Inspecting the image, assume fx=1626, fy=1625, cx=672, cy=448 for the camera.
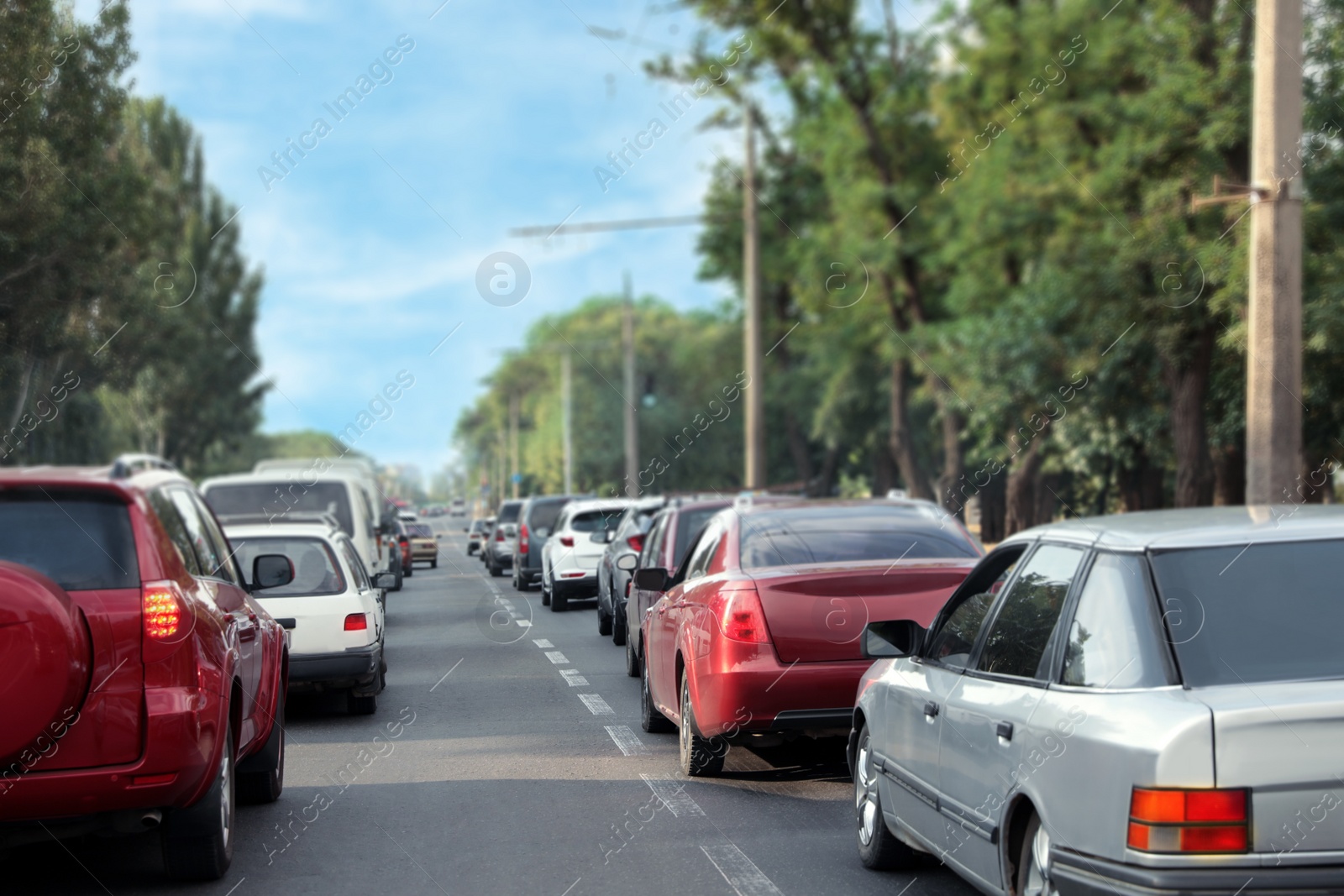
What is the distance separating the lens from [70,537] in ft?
19.5

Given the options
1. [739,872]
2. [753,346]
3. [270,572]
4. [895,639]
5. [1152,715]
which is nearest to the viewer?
[1152,715]

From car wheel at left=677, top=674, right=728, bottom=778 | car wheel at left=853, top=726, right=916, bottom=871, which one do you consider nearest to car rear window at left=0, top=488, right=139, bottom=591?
car wheel at left=853, top=726, right=916, bottom=871

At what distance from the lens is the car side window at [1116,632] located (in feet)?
13.9

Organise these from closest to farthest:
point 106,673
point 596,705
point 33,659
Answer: point 33,659 < point 106,673 < point 596,705

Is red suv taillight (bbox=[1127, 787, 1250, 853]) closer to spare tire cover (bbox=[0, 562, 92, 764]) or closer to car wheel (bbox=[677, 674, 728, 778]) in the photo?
spare tire cover (bbox=[0, 562, 92, 764])

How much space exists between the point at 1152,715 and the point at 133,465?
438 centimetres

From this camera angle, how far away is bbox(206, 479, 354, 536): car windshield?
20.6 metres

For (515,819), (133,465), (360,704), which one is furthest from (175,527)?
(360,704)

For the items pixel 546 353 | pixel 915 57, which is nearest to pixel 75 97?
pixel 915 57

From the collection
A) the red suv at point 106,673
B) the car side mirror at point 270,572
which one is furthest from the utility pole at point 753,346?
the red suv at point 106,673

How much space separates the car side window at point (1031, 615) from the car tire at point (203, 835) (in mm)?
3006

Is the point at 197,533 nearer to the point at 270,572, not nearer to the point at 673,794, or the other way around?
Result: the point at 270,572

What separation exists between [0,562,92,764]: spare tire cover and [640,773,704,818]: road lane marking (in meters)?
3.12

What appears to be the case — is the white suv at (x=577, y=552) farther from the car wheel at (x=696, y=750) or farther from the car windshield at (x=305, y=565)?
the car wheel at (x=696, y=750)
